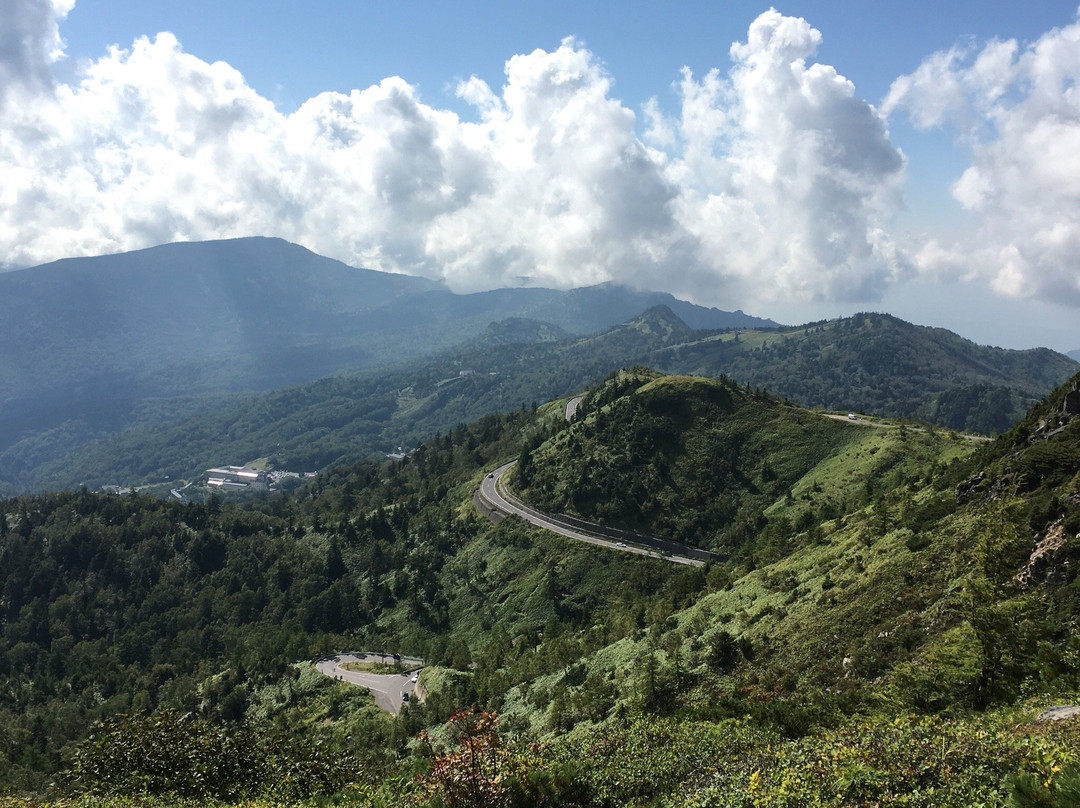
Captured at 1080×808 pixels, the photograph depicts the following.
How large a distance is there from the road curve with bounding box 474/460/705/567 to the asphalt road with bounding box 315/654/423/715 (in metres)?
36.3

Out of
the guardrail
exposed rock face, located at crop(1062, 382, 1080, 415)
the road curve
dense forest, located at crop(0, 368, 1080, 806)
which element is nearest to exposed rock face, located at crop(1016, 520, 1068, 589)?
dense forest, located at crop(0, 368, 1080, 806)

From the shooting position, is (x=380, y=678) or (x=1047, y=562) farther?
(x=380, y=678)

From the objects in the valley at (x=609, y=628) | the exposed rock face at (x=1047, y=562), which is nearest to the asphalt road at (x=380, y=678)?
the valley at (x=609, y=628)

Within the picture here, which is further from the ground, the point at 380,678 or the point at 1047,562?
the point at 1047,562

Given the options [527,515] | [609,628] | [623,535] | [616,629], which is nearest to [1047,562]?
[616,629]

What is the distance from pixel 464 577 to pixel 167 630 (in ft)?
302

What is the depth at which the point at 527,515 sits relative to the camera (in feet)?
429

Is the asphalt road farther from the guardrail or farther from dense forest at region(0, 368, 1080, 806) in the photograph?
the guardrail

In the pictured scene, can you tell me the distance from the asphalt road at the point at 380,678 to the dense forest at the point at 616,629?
123 inches

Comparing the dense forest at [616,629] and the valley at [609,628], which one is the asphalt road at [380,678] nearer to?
the valley at [609,628]

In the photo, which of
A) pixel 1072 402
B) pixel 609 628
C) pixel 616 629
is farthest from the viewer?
pixel 609 628

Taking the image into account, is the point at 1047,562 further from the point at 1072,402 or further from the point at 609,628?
the point at 609,628

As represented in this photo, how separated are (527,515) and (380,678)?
45.7 meters

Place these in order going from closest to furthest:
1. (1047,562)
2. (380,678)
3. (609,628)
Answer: (1047,562) → (609,628) → (380,678)
